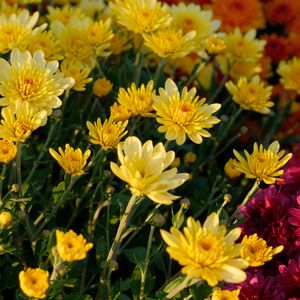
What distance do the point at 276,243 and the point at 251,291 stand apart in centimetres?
15

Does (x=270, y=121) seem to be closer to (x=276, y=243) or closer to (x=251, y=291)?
(x=276, y=243)

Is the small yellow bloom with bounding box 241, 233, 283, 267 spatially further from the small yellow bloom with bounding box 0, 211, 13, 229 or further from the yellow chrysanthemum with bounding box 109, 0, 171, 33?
the yellow chrysanthemum with bounding box 109, 0, 171, 33

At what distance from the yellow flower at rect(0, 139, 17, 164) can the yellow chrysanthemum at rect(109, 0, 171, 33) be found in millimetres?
566

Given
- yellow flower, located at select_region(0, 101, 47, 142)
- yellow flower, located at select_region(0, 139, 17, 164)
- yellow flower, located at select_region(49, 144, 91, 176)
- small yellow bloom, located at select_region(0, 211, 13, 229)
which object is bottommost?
small yellow bloom, located at select_region(0, 211, 13, 229)

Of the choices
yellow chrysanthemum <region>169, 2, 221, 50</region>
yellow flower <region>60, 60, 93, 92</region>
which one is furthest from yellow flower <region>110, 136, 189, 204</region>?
yellow chrysanthemum <region>169, 2, 221, 50</region>

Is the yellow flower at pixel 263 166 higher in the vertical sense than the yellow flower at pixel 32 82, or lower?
lower

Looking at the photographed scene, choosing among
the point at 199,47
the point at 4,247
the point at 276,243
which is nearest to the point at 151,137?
the point at 199,47

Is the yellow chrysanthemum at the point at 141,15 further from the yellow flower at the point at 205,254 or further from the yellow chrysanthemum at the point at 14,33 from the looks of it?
the yellow flower at the point at 205,254

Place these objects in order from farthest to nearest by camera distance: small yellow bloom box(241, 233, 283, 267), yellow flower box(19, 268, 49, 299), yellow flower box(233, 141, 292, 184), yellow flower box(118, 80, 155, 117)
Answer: yellow flower box(118, 80, 155, 117) < yellow flower box(233, 141, 292, 184) < small yellow bloom box(241, 233, 283, 267) < yellow flower box(19, 268, 49, 299)

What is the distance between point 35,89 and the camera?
1.26 m

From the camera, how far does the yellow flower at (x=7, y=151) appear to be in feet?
3.73

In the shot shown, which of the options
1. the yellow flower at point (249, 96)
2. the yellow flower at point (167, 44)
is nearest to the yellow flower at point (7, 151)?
the yellow flower at point (167, 44)

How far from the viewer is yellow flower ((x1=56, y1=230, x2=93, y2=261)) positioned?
96 centimetres

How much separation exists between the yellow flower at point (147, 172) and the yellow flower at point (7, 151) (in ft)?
0.63
